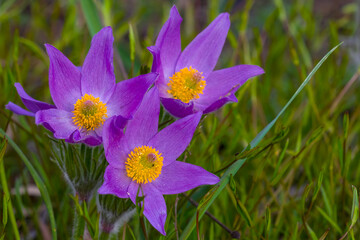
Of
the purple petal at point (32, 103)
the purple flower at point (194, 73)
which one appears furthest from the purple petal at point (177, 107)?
the purple petal at point (32, 103)

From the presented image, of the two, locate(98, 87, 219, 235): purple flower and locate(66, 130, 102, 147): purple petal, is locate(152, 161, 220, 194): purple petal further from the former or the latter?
locate(66, 130, 102, 147): purple petal

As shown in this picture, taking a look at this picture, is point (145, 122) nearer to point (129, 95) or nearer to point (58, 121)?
point (129, 95)

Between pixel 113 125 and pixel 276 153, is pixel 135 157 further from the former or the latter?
pixel 276 153

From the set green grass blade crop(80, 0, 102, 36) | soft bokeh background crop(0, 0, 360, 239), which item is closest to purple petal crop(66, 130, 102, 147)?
soft bokeh background crop(0, 0, 360, 239)

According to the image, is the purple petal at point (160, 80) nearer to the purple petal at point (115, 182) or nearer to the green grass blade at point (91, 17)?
the purple petal at point (115, 182)

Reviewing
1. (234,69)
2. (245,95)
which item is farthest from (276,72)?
(234,69)

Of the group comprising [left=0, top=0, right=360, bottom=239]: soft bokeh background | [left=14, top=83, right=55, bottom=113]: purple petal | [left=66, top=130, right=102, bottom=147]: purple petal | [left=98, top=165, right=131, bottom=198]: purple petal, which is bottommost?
[left=0, top=0, right=360, bottom=239]: soft bokeh background
